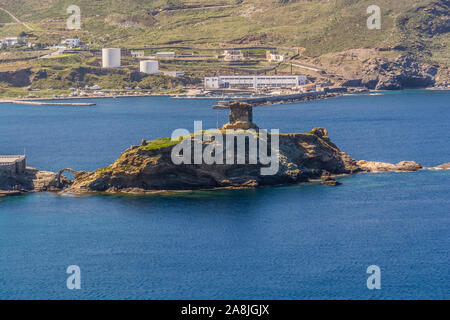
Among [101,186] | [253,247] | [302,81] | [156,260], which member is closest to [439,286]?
[253,247]

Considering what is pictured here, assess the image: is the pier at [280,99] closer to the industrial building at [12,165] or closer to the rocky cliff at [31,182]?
the rocky cliff at [31,182]

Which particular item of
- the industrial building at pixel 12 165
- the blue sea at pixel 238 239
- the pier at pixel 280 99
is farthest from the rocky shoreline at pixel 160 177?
the pier at pixel 280 99

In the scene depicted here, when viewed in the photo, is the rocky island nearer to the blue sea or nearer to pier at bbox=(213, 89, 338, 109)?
the blue sea

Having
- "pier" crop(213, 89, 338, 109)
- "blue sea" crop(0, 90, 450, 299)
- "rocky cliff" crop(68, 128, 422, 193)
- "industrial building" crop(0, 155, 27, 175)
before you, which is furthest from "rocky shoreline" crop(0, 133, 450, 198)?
"pier" crop(213, 89, 338, 109)

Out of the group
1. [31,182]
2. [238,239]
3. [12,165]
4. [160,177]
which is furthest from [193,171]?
[12,165]

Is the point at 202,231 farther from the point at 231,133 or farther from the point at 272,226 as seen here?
the point at 231,133

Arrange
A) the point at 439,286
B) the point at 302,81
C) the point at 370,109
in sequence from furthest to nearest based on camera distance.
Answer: the point at 302,81
the point at 370,109
the point at 439,286

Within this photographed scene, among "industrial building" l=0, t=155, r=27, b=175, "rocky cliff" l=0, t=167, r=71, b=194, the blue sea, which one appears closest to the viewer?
the blue sea

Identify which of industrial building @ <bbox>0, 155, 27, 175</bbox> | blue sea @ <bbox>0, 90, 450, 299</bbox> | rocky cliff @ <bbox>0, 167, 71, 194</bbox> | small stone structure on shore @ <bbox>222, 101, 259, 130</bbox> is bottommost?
blue sea @ <bbox>0, 90, 450, 299</bbox>
